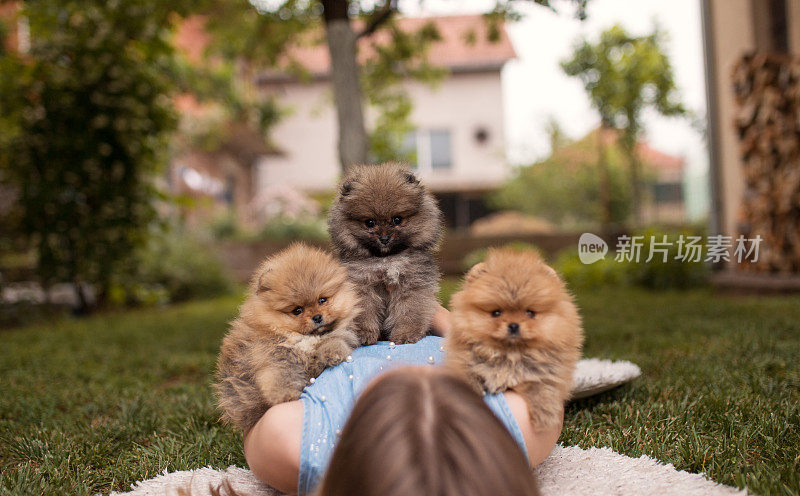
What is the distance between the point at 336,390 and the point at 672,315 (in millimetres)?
4555

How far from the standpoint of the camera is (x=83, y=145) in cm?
693

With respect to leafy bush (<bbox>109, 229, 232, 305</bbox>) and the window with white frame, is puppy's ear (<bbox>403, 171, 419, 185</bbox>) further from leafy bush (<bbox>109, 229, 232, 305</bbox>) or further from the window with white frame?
the window with white frame

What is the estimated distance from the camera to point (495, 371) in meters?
1.64

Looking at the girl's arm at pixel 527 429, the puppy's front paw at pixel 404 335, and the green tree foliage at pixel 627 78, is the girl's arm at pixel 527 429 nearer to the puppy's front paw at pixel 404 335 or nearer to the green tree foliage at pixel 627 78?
the puppy's front paw at pixel 404 335

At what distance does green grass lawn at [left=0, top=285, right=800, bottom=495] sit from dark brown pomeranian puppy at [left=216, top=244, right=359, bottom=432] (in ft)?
1.85

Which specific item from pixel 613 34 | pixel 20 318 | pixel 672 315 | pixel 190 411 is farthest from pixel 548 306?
pixel 613 34

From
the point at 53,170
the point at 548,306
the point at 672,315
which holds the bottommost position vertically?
the point at 672,315

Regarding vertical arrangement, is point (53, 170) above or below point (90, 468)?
above

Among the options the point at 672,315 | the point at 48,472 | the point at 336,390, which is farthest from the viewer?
the point at 672,315

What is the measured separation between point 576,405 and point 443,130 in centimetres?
1702

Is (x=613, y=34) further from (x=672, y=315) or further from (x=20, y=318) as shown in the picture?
(x=20, y=318)

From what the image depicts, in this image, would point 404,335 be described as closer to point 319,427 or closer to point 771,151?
point 319,427

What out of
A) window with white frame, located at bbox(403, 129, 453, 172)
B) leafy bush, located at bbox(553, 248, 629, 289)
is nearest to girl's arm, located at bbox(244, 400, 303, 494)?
leafy bush, located at bbox(553, 248, 629, 289)

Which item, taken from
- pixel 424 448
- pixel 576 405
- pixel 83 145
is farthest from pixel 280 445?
pixel 83 145
